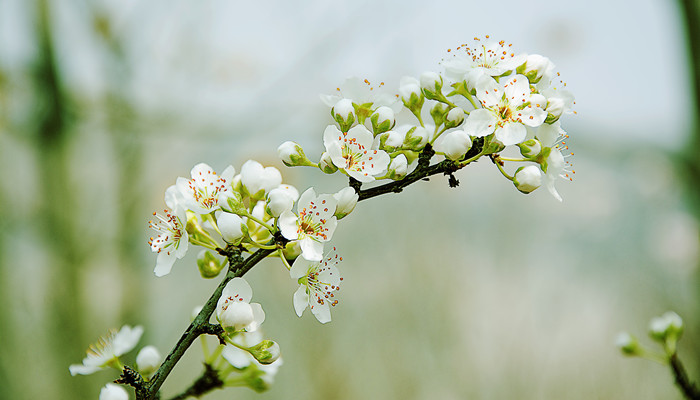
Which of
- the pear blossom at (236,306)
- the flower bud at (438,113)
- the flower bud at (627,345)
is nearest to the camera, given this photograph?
the pear blossom at (236,306)

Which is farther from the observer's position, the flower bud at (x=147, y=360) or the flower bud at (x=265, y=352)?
the flower bud at (x=147, y=360)

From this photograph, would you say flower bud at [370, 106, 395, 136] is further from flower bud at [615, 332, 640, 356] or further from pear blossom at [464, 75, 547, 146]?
flower bud at [615, 332, 640, 356]

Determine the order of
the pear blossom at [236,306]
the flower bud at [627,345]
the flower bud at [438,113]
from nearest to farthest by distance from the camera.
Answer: the pear blossom at [236,306]
the flower bud at [438,113]
the flower bud at [627,345]

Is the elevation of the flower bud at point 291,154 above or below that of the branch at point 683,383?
above

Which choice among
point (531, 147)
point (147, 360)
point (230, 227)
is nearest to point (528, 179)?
point (531, 147)

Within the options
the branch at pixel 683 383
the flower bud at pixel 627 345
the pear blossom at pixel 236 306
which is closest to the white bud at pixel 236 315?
the pear blossom at pixel 236 306

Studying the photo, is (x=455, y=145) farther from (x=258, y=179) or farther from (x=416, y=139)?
(x=258, y=179)

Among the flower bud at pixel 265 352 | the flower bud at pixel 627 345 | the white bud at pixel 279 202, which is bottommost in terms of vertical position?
the flower bud at pixel 627 345

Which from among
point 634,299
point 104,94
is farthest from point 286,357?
point 634,299

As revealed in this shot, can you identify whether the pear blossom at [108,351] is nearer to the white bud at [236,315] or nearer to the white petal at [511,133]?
the white bud at [236,315]
